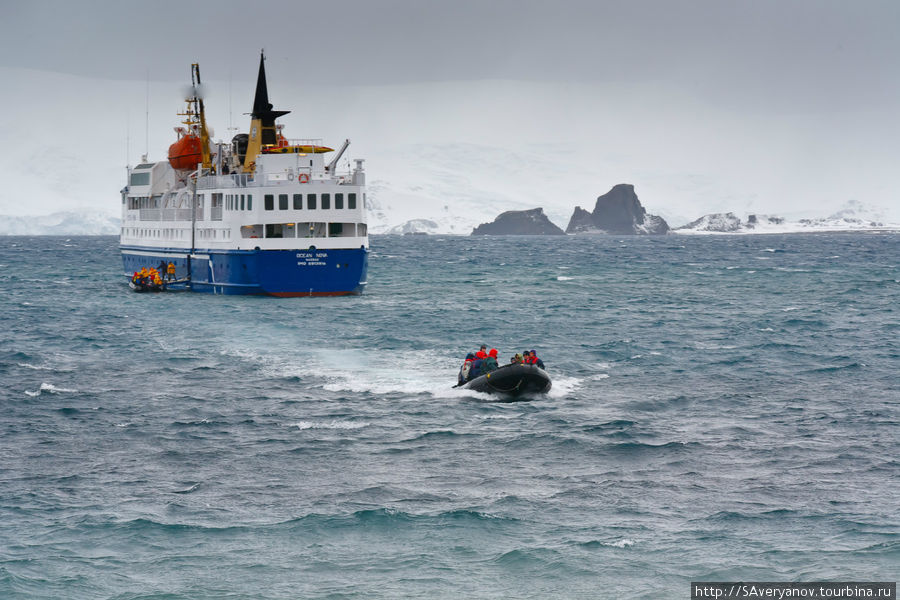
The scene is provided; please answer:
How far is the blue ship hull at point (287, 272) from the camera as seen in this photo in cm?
7638

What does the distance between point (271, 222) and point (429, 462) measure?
4612 cm

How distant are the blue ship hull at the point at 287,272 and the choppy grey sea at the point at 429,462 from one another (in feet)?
35.6

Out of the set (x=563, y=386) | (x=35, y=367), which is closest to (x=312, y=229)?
(x=35, y=367)

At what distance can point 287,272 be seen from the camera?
3014 inches

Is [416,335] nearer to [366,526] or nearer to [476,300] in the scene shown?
[476,300]

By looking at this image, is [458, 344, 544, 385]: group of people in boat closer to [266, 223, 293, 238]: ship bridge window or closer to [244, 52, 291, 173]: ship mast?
[266, 223, 293, 238]: ship bridge window

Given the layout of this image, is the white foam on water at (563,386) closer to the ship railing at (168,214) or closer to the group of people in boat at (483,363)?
the group of people in boat at (483,363)

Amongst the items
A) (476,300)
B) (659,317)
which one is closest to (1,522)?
(659,317)

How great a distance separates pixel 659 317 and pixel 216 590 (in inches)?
2175

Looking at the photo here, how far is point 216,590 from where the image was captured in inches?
888

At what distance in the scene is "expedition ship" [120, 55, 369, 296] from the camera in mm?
75562

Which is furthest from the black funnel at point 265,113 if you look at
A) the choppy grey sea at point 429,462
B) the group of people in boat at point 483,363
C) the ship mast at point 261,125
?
the group of people in boat at point 483,363

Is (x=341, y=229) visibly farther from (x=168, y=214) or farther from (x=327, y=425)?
(x=327, y=425)

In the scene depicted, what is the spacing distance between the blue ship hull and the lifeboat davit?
15741mm
